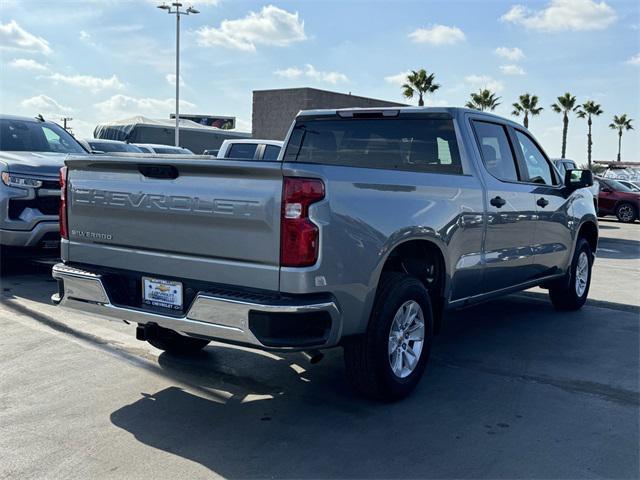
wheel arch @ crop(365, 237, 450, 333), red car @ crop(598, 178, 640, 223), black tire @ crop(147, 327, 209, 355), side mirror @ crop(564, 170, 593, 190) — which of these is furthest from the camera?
red car @ crop(598, 178, 640, 223)

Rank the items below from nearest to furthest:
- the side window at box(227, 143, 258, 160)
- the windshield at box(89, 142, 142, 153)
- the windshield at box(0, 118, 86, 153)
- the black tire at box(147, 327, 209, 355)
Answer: the black tire at box(147, 327, 209, 355) < the windshield at box(0, 118, 86, 153) < the side window at box(227, 143, 258, 160) < the windshield at box(89, 142, 142, 153)

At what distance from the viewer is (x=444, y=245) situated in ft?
16.0

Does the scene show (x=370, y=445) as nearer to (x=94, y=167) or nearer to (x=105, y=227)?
(x=105, y=227)

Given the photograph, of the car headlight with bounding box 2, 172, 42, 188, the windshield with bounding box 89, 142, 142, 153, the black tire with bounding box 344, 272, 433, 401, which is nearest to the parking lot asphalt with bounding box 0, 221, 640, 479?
the black tire with bounding box 344, 272, 433, 401

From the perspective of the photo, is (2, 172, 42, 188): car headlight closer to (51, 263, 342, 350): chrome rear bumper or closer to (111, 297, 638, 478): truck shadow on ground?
(111, 297, 638, 478): truck shadow on ground

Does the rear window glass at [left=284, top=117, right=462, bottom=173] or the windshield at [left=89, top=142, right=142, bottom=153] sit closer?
the rear window glass at [left=284, top=117, right=462, bottom=173]

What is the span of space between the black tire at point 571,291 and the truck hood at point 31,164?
5803 millimetres

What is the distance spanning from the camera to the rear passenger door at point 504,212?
219 inches

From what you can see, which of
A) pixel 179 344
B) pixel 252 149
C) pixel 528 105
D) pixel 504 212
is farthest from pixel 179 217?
pixel 528 105

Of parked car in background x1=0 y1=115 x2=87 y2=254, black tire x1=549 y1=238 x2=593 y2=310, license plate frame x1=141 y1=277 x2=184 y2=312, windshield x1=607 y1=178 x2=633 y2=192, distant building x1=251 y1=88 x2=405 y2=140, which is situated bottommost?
black tire x1=549 y1=238 x2=593 y2=310

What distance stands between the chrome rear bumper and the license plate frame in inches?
3.1

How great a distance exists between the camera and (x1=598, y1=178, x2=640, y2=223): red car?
77.3 feet

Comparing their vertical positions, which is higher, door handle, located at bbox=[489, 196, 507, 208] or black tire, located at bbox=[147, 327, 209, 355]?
door handle, located at bbox=[489, 196, 507, 208]

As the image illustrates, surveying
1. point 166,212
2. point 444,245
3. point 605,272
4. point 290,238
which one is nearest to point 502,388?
point 444,245
